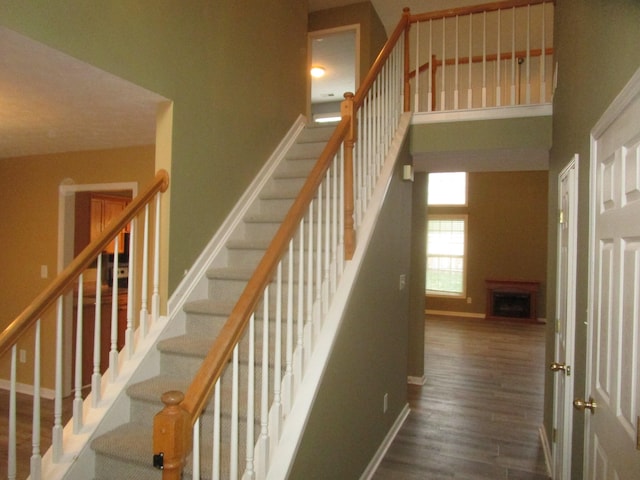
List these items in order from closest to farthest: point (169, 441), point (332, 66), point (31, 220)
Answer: point (169, 441) → point (31, 220) → point (332, 66)

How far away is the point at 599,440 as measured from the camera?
158cm

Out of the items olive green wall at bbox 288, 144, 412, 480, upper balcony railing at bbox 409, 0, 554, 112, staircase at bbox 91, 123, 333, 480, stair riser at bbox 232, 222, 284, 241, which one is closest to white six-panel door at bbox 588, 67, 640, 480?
olive green wall at bbox 288, 144, 412, 480

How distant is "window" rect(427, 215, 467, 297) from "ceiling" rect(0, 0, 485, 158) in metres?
7.48

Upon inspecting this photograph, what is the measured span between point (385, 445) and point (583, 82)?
8.92ft

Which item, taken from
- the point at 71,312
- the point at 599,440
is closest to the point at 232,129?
the point at 71,312

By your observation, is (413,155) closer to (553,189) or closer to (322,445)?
(553,189)

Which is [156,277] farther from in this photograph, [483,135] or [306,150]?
[483,135]

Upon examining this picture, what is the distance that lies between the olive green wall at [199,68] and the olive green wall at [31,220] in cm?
147

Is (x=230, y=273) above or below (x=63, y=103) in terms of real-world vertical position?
below

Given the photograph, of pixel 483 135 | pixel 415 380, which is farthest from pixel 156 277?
pixel 415 380

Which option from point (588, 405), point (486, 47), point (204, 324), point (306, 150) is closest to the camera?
point (588, 405)

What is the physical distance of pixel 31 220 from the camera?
4312mm

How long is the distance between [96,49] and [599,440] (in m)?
2.72

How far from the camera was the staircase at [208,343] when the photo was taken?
6.58 ft
